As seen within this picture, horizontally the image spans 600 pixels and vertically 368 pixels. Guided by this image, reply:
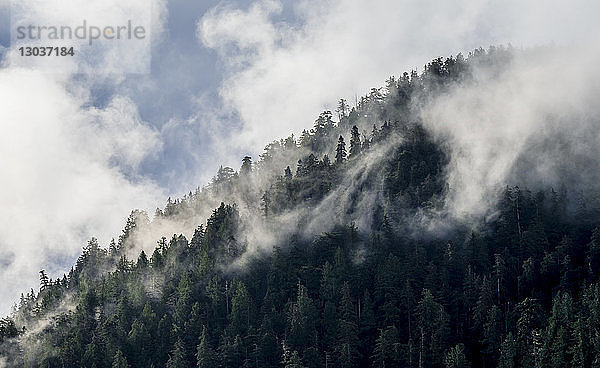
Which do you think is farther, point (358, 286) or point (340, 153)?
point (340, 153)

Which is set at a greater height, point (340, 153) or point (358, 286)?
point (340, 153)

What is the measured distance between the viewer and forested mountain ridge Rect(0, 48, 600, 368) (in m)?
124

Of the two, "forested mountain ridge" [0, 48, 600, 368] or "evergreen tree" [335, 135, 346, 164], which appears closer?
"forested mountain ridge" [0, 48, 600, 368]

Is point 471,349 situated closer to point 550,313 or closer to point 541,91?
point 550,313

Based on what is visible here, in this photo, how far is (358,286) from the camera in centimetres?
14200

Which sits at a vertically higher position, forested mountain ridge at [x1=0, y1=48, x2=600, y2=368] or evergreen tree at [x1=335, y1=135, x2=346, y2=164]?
evergreen tree at [x1=335, y1=135, x2=346, y2=164]

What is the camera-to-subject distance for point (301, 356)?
12838cm

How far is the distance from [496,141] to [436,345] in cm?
7286

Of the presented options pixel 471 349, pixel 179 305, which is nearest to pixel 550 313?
pixel 471 349

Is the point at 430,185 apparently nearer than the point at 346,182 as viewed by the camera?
Yes

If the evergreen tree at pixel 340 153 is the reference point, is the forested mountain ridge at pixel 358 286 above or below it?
below

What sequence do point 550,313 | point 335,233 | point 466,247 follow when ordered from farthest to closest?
point 335,233
point 466,247
point 550,313

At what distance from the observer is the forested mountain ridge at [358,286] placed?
12400 cm

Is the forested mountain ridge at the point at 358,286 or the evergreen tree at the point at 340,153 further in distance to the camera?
the evergreen tree at the point at 340,153
